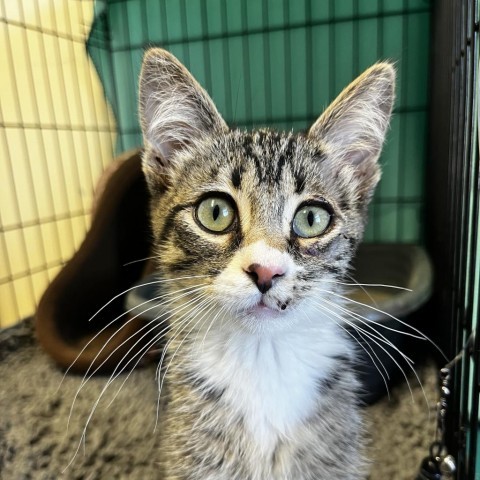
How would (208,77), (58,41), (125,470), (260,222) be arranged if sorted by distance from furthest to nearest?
(208,77), (58,41), (125,470), (260,222)

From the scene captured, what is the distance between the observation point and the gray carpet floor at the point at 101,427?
991mm

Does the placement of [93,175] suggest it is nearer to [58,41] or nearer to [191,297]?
[58,41]

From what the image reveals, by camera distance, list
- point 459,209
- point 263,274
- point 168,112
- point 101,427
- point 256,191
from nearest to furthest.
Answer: point 263,274, point 256,191, point 168,112, point 459,209, point 101,427


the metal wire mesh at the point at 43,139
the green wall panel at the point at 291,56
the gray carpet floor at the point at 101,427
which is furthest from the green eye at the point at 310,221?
the metal wire mesh at the point at 43,139

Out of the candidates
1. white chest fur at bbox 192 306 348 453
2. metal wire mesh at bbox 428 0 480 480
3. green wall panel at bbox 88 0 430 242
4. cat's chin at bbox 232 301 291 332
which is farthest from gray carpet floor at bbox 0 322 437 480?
green wall panel at bbox 88 0 430 242

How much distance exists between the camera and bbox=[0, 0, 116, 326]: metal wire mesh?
4.60ft

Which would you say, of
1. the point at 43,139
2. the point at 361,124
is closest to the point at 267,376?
the point at 361,124

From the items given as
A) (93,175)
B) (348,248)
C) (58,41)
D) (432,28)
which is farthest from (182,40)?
(348,248)

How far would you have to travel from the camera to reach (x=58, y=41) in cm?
154

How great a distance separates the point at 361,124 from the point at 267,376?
47 centimetres

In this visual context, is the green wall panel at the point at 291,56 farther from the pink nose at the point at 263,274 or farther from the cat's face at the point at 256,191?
the pink nose at the point at 263,274

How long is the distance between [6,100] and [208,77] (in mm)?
665

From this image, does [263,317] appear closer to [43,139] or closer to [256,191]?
[256,191]

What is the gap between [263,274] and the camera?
583 mm
